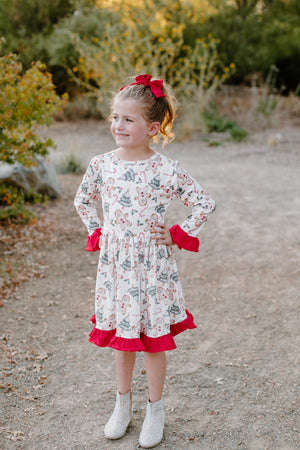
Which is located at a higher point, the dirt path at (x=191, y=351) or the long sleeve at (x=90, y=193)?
the long sleeve at (x=90, y=193)

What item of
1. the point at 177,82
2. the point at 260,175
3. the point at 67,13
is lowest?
the point at 260,175

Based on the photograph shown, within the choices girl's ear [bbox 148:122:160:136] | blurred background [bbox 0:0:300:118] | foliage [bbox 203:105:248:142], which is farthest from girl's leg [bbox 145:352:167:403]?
blurred background [bbox 0:0:300:118]

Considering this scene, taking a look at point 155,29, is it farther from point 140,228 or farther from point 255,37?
point 140,228

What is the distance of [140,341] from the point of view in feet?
7.04

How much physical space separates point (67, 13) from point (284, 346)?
11.2m

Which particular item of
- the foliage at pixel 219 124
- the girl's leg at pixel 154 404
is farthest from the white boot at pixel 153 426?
the foliage at pixel 219 124

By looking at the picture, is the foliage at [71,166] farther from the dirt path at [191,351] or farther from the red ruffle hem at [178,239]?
the red ruffle hem at [178,239]

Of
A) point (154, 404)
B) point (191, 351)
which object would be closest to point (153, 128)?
point (154, 404)

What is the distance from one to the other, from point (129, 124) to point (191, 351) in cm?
164

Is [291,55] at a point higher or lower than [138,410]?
higher

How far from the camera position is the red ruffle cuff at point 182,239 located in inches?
84.1

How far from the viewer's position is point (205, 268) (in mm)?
4414

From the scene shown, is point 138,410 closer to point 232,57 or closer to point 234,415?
point 234,415

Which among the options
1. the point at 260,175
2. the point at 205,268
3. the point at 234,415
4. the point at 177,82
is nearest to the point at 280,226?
the point at 205,268
